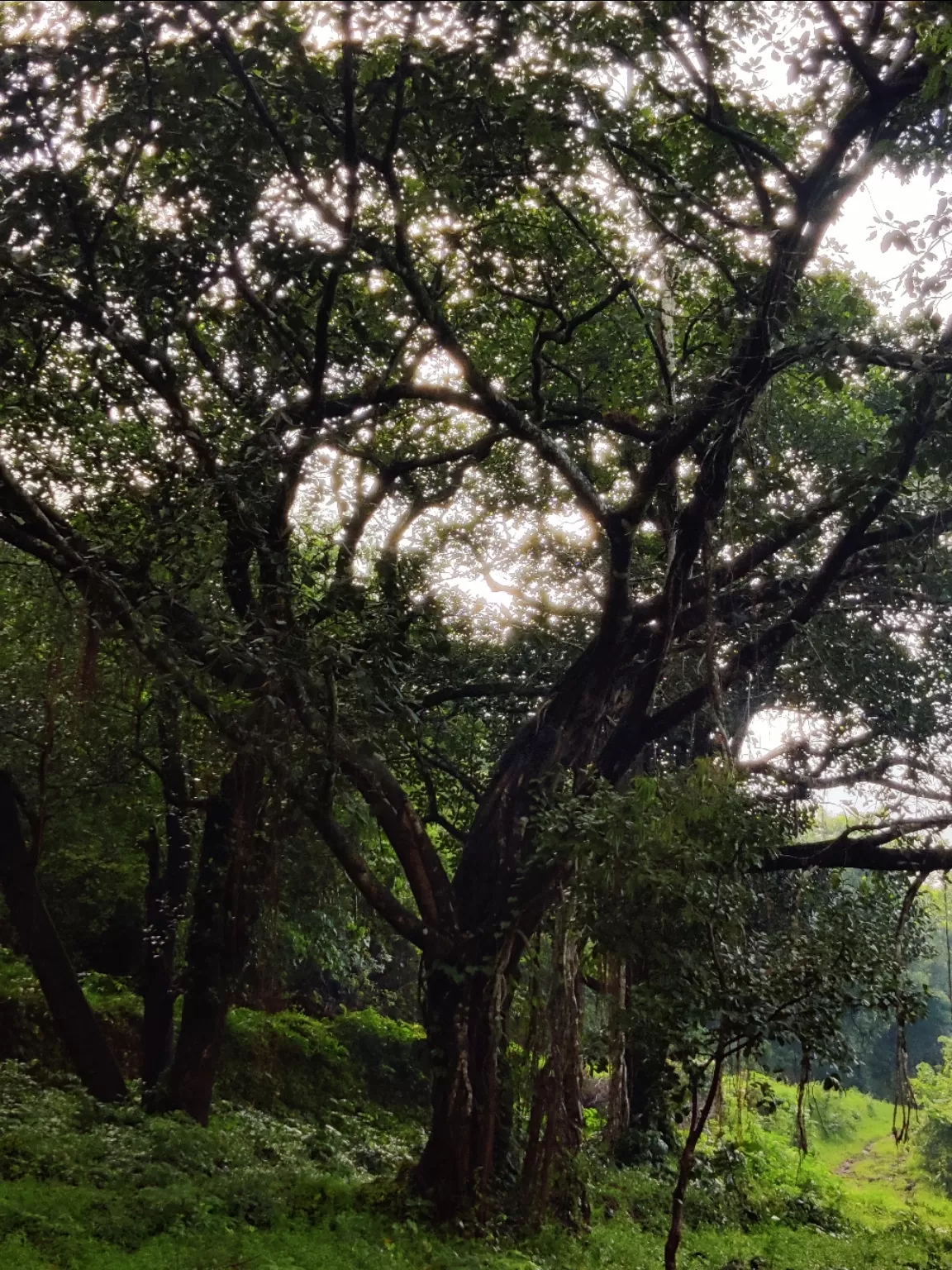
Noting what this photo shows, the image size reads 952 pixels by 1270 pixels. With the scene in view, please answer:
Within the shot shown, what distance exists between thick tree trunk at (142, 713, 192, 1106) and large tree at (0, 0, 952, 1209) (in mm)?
2323

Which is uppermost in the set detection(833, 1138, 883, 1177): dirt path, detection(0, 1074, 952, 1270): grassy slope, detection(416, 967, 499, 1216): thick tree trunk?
detection(416, 967, 499, 1216): thick tree trunk

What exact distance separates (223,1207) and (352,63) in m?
6.96

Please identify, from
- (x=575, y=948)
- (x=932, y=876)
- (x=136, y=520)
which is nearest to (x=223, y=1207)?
(x=575, y=948)

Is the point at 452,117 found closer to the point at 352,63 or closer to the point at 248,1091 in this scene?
the point at 352,63

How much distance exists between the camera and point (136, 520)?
6066mm

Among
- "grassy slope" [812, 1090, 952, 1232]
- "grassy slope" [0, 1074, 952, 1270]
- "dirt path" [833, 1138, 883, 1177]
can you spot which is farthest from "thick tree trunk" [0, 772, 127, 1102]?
"dirt path" [833, 1138, 883, 1177]

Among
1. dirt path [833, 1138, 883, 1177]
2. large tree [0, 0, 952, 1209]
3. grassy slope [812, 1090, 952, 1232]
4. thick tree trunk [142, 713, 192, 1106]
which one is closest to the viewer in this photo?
large tree [0, 0, 952, 1209]

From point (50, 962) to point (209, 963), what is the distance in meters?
1.35

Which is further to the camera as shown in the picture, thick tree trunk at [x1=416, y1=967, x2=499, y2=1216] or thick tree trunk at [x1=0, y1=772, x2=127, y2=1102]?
thick tree trunk at [x1=0, y1=772, x2=127, y2=1102]

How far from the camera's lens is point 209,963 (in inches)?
323

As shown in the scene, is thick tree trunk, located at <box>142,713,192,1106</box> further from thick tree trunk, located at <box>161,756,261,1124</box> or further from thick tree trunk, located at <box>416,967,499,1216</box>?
thick tree trunk, located at <box>416,967,499,1216</box>

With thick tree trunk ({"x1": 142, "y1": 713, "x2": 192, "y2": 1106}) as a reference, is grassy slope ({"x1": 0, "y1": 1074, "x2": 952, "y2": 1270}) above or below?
below

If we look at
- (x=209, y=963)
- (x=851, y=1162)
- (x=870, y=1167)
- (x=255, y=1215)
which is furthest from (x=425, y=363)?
(x=851, y=1162)

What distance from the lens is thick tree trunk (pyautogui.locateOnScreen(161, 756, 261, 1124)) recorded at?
8.12m
